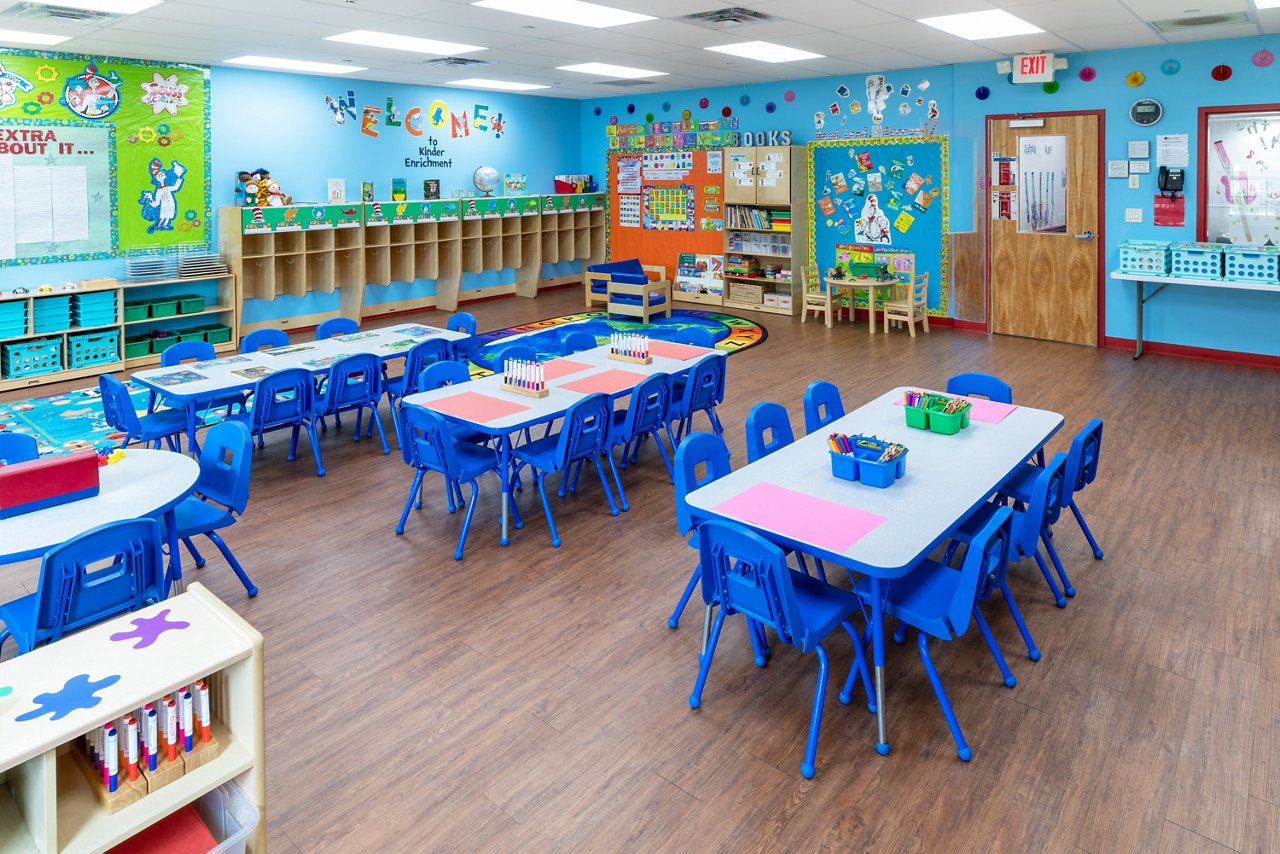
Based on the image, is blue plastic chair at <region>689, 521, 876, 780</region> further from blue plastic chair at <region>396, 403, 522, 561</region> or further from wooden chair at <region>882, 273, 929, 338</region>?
wooden chair at <region>882, 273, 929, 338</region>

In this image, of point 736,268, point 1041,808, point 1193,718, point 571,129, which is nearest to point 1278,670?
point 1193,718

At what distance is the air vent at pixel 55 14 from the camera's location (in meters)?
6.35

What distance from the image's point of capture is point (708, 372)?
19.6 feet

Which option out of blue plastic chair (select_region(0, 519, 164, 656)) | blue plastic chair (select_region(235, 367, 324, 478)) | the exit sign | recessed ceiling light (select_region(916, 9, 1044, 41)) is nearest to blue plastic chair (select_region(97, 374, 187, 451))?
blue plastic chair (select_region(235, 367, 324, 478))

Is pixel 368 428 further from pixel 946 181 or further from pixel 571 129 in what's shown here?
pixel 571 129

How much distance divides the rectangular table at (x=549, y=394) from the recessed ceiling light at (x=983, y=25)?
3549 millimetres

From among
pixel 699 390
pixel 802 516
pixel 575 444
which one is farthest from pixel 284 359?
pixel 802 516

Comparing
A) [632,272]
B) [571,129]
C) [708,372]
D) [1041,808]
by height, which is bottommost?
[1041,808]

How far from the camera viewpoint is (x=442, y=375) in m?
5.82

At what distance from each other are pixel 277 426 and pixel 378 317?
6.01 meters

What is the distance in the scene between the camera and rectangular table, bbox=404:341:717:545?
482cm

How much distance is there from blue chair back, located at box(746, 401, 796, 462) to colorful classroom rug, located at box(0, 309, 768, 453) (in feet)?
8.12

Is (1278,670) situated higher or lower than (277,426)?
lower

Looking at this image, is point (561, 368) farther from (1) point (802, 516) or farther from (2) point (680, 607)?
(1) point (802, 516)
